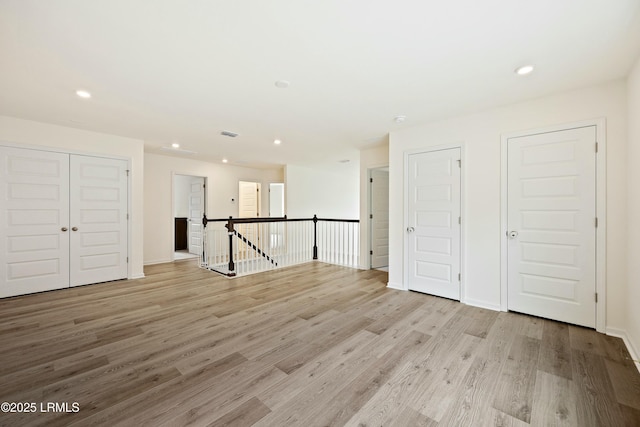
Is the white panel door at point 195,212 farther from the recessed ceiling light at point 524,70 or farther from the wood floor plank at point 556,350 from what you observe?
the wood floor plank at point 556,350

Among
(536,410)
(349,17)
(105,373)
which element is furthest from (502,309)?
(105,373)

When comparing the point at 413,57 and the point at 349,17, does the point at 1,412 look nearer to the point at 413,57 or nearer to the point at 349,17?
the point at 349,17

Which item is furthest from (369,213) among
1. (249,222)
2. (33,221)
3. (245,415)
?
(33,221)

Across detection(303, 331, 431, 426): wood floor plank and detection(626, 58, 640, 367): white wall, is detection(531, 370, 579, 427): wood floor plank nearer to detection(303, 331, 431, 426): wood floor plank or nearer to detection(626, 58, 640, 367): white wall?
detection(303, 331, 431, 426): wood floor plank

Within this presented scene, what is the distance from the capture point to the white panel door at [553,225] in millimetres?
2725

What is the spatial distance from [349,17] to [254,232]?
4939 mm

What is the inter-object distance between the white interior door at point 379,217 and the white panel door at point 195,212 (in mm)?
4640

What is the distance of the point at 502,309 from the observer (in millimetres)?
3209

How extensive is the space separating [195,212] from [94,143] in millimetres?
3409

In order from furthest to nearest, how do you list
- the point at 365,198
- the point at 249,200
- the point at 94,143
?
the point at 249,200
the point at 365,198
the point at 94,143

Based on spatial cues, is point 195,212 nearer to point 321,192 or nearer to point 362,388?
point 321,192

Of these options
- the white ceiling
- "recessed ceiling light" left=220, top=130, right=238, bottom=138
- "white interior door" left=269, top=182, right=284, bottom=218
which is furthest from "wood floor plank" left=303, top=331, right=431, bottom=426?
A: "white interior door" left=269, top=182, right=284, bottom=218

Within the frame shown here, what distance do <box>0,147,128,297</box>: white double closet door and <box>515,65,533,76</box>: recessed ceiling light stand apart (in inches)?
228

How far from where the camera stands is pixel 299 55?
2.17 m
